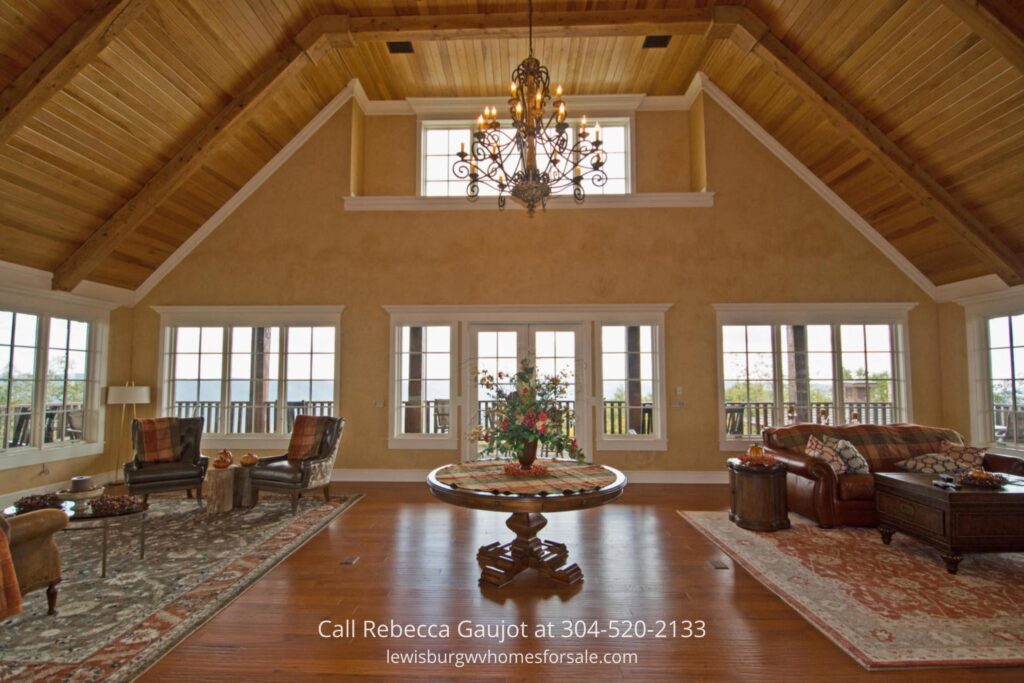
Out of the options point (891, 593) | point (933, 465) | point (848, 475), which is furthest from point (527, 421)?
point (933, 465)

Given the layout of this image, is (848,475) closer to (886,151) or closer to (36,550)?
(886,151)

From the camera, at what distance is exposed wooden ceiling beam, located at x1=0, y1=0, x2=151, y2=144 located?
13.6 feet

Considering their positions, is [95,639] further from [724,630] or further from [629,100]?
[629,100]

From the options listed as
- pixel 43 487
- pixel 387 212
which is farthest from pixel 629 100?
pixel 43 487

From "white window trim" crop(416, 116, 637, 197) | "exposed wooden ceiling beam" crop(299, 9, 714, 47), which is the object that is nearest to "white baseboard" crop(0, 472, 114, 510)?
"white window trim" crop(416, 116, 637, 197)

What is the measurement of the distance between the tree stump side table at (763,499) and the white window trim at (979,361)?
3638 mm

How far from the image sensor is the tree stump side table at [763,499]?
14.9ft

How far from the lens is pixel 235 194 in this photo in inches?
278

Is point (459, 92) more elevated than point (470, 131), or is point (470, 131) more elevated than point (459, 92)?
point (459, 92)

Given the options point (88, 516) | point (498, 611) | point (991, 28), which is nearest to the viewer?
point (498, 611)

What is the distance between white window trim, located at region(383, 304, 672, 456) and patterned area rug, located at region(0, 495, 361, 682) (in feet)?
6.47

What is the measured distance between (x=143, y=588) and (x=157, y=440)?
2569 millimetres

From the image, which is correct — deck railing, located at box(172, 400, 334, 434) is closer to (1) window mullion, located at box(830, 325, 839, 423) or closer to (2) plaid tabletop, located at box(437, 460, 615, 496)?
(2) plaid tabletop, located at box(437, 460, 615, 496)

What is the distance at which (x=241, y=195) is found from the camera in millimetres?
7059
